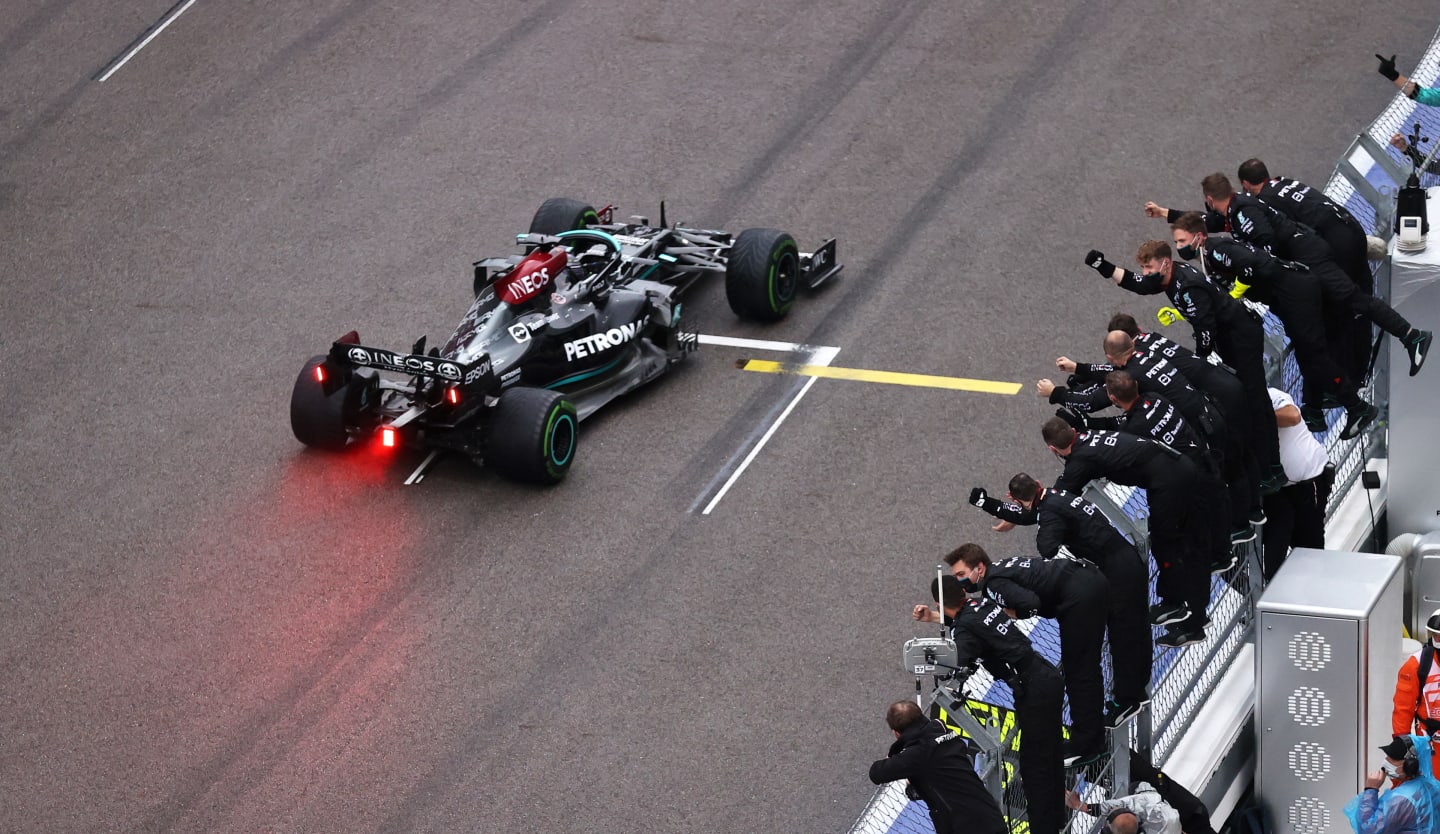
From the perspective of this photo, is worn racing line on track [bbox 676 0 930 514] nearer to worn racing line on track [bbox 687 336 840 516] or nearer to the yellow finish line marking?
worn racing line on track [bbox 687 336 840 516]

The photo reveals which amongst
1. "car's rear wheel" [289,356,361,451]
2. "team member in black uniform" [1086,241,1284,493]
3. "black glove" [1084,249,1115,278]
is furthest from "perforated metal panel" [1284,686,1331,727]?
"car's rear wheel" [289,356,361,451]

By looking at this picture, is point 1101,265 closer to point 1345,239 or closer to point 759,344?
point 1345,239

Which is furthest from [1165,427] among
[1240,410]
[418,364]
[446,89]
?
[446,89]

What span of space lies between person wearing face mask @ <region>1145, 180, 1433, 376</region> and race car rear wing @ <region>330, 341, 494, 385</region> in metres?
5.21

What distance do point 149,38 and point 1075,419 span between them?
14.6 meters

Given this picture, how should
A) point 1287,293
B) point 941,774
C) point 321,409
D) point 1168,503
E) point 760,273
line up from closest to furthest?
point 941,774
point 1168,503
point 1287,293
point 321,409
point 760,273

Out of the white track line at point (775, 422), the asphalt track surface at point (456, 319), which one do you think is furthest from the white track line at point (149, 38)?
the white track line at point (775, 422)

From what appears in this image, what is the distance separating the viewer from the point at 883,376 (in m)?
16.4

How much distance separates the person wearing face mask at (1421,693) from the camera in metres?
9.87

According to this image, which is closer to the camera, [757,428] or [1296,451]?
[1296,451]

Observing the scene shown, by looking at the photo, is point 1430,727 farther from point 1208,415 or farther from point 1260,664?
point 1208,415

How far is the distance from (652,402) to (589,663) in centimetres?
348

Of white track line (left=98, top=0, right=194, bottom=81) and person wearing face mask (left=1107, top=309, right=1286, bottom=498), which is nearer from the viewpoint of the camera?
person wearing face mask (left=1107, top=309, right=1286, bottom=498)

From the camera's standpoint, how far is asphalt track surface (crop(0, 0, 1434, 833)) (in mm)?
12562
